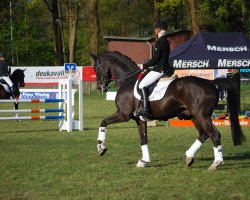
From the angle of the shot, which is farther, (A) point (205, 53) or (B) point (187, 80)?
(A) point (205, 53)

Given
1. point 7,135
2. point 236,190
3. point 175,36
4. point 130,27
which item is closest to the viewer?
point 236,190

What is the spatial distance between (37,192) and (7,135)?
1033 cm

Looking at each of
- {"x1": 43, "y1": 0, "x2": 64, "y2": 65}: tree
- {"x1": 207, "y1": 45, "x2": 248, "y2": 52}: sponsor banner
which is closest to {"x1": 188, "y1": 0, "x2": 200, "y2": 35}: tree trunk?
{"x1": 43, "y1": 0, "x2": 64, "y2": 65}: tree

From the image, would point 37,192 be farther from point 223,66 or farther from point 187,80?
point 223,66

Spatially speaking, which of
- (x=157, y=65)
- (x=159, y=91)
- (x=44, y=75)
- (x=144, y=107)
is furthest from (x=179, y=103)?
(x=44, y=75)

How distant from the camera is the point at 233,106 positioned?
1345 centimetres

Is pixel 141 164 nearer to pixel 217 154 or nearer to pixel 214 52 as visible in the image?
pixel 217 154

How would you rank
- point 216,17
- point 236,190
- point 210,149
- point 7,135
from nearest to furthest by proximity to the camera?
1. point 236,190
2. point 210,149
3. point 7,135
4. point 216,17

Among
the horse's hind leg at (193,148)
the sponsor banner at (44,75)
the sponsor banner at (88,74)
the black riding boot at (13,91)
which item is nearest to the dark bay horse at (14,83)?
the black riding boot at (13,91)

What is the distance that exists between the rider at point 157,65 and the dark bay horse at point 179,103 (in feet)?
0.65

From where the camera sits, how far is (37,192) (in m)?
9.87

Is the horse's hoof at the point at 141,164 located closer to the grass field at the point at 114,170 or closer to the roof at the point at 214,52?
the grass field at the point at 114,170

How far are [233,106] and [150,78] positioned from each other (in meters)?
1.81

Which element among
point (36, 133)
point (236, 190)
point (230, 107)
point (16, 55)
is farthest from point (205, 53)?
point (16, 55)
